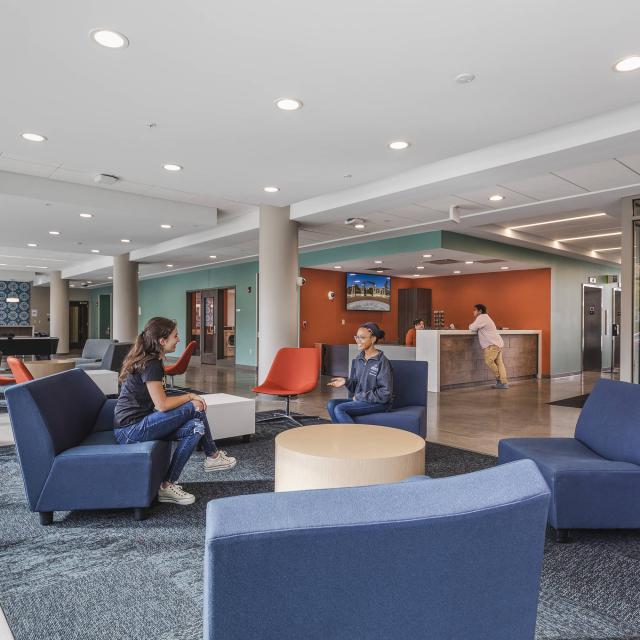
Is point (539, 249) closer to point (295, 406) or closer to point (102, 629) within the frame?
point (295, 406)

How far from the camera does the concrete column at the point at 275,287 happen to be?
791 centimetres

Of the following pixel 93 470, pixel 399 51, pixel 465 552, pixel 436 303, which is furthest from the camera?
pixel 436 303

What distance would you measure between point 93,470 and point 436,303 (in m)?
13.3

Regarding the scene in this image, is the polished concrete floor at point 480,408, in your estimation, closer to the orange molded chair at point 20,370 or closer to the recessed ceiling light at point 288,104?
the orange molded chair at point 20,370

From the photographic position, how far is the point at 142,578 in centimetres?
244

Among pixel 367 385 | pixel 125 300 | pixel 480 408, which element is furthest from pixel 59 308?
pixel 367 385

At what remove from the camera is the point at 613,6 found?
306 cm

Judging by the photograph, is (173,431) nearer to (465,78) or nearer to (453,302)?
(465,78)

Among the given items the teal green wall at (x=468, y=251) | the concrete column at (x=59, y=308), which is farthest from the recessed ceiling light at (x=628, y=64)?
the concrete column at (x=59, y=308)

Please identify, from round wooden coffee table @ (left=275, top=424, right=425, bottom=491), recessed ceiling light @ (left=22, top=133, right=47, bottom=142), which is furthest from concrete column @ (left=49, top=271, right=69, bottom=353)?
round wooden coffee table @ (left=275, top=424, right=425, bottom=491)

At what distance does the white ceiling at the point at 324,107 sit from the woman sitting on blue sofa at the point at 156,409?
1.97 meters

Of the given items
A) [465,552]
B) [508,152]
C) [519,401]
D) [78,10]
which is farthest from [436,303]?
[465,552]

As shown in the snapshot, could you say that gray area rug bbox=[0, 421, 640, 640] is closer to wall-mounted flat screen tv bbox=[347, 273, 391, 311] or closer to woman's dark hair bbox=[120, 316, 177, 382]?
woman's dark hair bbox=[120, 316, 177, 382]

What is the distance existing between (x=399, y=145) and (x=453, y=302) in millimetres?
10157
